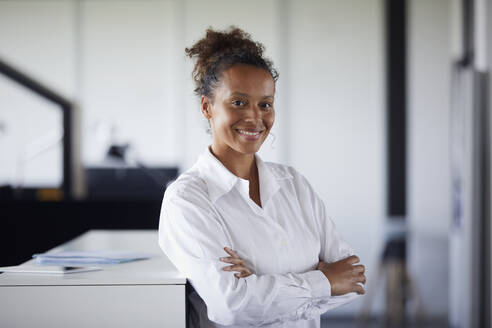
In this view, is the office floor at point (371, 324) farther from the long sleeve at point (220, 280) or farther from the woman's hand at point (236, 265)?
the woman's hand at point (236, 265)

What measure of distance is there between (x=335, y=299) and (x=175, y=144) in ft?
9.68

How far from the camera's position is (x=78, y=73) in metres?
4.24

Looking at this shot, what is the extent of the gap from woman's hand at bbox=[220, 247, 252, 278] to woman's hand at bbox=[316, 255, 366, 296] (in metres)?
0.23

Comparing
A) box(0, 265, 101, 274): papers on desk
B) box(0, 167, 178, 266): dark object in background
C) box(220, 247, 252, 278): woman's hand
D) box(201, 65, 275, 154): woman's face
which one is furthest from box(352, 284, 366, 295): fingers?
box(0, 167, 178, 266): dark object in background

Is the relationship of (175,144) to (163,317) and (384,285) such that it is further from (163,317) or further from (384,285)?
(163,317)

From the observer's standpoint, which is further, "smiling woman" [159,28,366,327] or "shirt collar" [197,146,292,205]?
"shirt collar" [197,146,292,205]

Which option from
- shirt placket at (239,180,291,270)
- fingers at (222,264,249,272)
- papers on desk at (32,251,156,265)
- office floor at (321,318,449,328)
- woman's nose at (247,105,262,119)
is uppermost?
woman's nose at (247,105,262,119)

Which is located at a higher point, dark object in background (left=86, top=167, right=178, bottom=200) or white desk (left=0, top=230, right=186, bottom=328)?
dark object in background (left=86, top=167, right=178, bottom=200)

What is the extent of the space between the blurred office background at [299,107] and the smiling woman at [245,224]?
2.66 meters

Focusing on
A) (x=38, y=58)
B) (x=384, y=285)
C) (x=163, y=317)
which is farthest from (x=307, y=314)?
(x=38, y=58)

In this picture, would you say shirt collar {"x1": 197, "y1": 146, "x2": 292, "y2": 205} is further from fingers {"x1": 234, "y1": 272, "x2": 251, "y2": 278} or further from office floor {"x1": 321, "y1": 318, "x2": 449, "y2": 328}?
office floor {"x1": 321, "y1": 318, "x2": 449, "y2": 328}

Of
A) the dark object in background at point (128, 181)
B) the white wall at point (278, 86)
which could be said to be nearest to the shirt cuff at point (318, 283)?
→ the white wall at point (278, 86)

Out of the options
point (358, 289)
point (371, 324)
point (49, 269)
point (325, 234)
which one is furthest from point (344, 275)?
point (371, 324)

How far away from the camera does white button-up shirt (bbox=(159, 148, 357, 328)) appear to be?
122 centimetres
